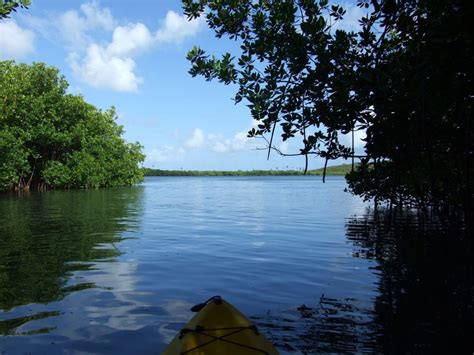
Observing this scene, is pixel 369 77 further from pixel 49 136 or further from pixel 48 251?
pixel 49 136

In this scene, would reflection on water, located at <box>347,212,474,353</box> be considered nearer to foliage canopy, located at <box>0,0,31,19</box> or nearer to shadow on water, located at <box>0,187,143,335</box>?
shadow on water, located at <box>0,187,143,335</box>

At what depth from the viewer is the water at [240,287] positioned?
5.77 m

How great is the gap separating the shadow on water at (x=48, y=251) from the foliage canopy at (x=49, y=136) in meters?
21.6

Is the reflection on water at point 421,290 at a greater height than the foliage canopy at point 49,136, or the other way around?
the foliage canopy at point 49,136

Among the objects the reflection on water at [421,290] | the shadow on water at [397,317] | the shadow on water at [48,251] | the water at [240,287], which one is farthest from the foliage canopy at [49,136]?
the shadow on water at [397,317]

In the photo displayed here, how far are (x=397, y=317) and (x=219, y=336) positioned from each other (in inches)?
143

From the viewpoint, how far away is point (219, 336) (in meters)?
4.41

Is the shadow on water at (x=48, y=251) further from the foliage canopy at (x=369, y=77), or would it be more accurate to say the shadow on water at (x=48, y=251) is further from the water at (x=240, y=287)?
the foliage canopy at (x=369, y=77)

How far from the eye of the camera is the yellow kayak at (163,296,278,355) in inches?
168

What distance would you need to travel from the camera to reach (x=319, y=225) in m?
19.1

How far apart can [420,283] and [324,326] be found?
12.3ft

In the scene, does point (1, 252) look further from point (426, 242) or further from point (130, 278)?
point (426, 242)

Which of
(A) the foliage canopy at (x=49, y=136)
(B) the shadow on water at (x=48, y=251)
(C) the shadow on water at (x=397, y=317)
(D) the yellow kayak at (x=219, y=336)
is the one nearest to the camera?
(D) the yellow kayak at (x=219, y=336)

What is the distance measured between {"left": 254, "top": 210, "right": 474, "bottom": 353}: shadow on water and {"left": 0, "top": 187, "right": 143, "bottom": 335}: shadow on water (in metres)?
3.85
